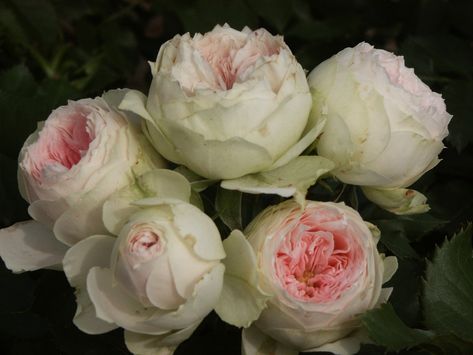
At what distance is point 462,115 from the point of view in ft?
3.31

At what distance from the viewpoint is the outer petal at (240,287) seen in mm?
598

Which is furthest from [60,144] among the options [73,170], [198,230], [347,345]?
[347,345]

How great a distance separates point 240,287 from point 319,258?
2.7 inches

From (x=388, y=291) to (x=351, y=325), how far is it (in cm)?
5

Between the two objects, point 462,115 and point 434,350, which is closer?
point 434,350

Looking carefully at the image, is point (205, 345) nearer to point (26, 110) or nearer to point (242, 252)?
point (242, 252)

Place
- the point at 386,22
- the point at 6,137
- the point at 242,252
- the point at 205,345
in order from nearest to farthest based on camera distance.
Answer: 1. the point at 242,252
2. the point at 205,345
3. the point at 6,137
4. the point at 386,22

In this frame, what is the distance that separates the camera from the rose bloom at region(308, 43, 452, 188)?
639 mm

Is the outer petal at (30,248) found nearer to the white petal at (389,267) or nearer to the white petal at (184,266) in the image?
the white petal at (184,266)

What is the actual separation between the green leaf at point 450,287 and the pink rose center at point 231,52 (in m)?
0.22

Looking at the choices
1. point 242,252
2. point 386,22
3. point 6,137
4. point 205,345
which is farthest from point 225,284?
point 386,22

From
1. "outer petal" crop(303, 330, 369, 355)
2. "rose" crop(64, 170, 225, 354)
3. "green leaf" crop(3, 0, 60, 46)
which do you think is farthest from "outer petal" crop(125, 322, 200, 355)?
"green leaf" crop(3, 0, 60, 46)

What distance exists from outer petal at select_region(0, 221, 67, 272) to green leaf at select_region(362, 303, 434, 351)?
25 cm

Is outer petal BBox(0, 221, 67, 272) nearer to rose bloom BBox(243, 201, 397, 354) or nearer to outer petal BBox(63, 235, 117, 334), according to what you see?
outer petal BBox(63, 235, 117, 334)
